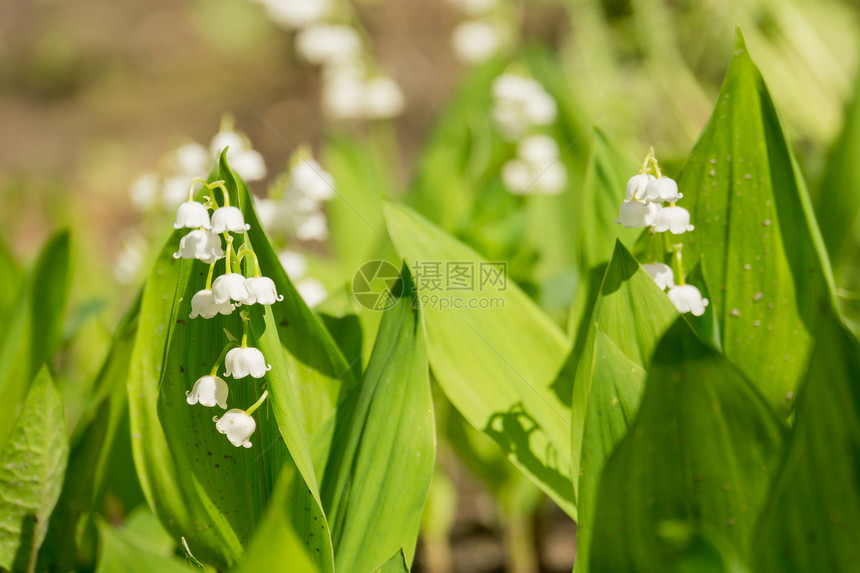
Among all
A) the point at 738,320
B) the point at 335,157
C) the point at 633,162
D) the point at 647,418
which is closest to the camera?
the point at 647,418

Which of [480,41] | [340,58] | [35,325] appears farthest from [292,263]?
[480,41]

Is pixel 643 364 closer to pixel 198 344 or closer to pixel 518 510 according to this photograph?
pixel 198 344

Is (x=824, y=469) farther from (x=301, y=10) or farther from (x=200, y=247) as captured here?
(x=301, y=10)

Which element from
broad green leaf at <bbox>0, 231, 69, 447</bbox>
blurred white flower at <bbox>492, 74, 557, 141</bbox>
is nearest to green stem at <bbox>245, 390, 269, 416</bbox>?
broad green leaf at <bbox>0, 231, 69, 447</bbox>

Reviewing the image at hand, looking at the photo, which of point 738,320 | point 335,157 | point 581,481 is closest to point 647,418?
point 581,481

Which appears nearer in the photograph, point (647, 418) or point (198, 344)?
Result: point (647, 418)

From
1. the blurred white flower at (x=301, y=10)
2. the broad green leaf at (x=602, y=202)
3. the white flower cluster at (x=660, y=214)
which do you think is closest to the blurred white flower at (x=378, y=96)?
the blurred white flower at (x=301, y=10)

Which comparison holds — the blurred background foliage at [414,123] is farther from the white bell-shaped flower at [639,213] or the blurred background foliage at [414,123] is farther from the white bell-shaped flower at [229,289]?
the white bell-shaped flower at [639,213]
